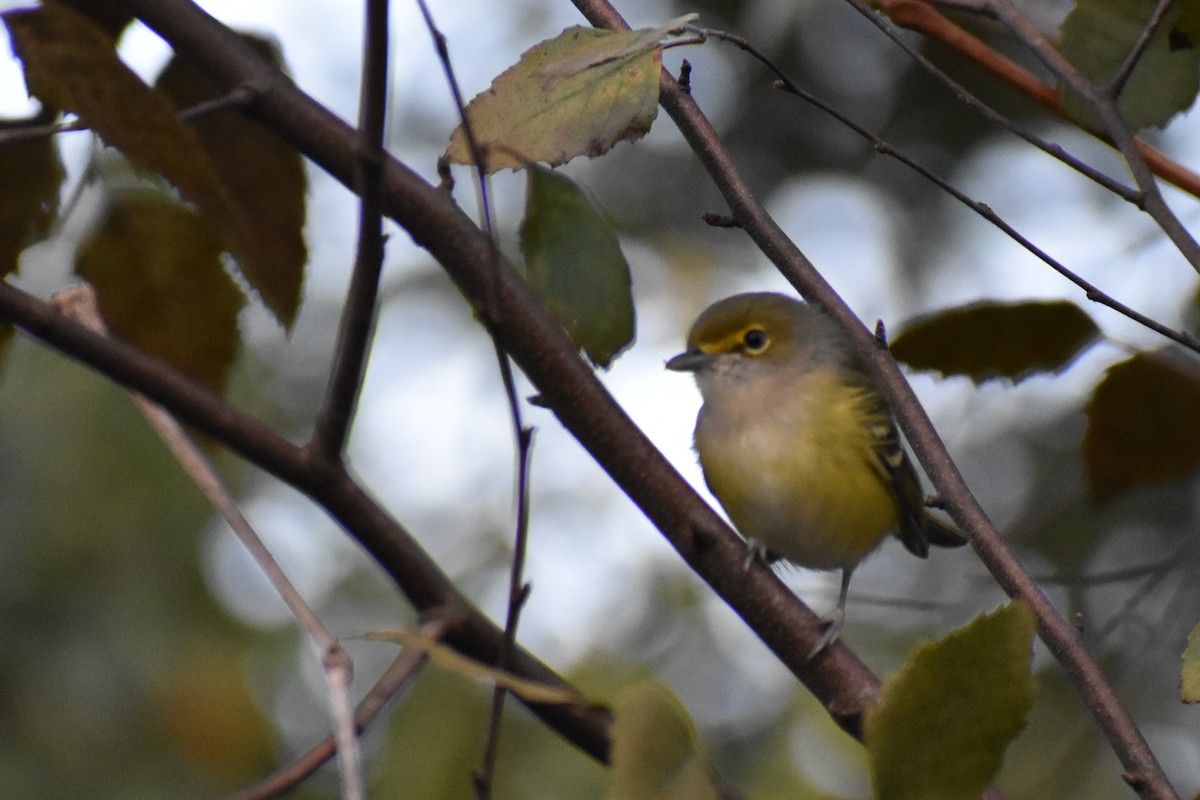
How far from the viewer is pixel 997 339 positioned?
2211 mm

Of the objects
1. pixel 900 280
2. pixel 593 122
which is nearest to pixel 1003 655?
pixel 593 122

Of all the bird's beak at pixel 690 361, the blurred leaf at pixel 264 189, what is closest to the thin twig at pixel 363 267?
the blurred leaf at pixel 264 189

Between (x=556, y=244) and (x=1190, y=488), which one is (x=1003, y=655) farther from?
(x=1190, y=488)

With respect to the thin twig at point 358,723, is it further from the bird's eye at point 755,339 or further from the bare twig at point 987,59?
the bird's eye at point 755,339

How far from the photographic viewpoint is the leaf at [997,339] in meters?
2.21

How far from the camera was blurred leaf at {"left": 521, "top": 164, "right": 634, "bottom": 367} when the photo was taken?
173 cm

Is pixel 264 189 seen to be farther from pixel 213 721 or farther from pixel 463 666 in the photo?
pixel 213 721

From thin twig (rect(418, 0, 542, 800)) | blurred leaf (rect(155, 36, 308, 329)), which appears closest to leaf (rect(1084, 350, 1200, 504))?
thin twig (rect(418, 0, 542, 800))

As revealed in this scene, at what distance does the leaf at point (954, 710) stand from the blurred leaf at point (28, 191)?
1.39 meters

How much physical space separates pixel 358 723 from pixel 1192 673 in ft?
3.38

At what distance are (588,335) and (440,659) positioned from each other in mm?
678

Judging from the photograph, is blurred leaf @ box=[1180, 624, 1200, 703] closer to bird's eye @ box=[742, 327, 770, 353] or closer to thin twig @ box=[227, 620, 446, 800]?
thin twig @ box=[227, 620, 446, 800]

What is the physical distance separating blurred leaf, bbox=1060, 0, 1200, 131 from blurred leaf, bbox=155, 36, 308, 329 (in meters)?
1.24

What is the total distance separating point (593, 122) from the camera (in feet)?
5.61
